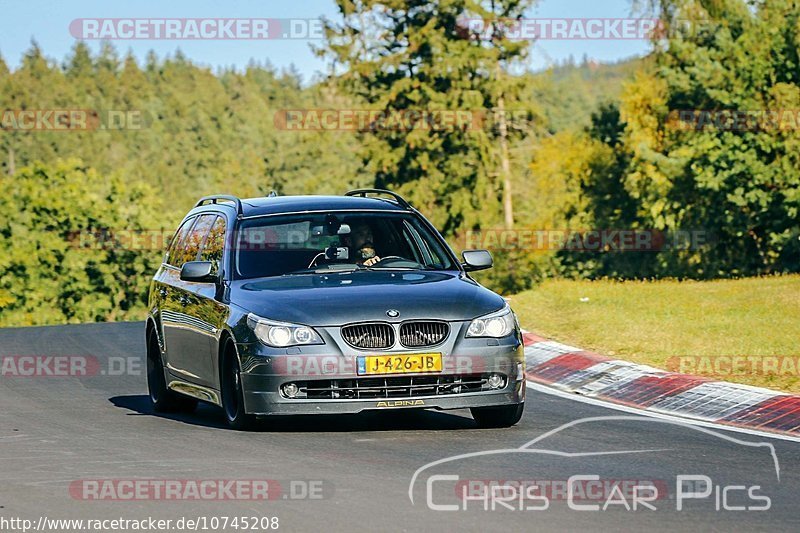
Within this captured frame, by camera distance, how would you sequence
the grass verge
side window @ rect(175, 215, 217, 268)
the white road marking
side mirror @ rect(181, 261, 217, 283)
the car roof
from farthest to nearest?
the grass verge < side window @ rect(175, 215, 217, 268) < the car roof < side mirror @ rect(181, 261, 217, 283) < the white road marking

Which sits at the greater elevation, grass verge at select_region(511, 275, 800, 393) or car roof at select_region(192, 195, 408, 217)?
car roof at select_region(192, 195, 408, 217)

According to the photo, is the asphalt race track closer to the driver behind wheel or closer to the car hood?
the car hood

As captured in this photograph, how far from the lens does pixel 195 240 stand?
12.8 metres

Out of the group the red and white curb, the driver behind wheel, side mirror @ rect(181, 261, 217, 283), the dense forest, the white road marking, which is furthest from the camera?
the dense forest

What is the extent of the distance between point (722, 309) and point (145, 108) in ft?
605

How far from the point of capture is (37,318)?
79875 mm

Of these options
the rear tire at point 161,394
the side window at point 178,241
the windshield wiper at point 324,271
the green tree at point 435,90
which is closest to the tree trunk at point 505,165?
the green tree at point 435,90

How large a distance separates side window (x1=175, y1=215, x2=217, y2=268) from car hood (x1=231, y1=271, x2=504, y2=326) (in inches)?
59.0

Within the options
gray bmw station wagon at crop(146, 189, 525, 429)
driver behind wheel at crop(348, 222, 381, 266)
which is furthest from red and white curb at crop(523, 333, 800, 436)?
driver behind wheel at crop(348, 222, 381, 266)

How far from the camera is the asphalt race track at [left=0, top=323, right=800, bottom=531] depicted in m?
7.18

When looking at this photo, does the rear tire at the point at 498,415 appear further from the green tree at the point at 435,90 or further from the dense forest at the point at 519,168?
the green tree at the point at 435,90

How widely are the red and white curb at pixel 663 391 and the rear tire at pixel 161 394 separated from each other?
11.8 ft

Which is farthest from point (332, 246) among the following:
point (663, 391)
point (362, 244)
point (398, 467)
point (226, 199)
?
point (663, 391)

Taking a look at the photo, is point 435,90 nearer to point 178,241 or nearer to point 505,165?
point 505,165
